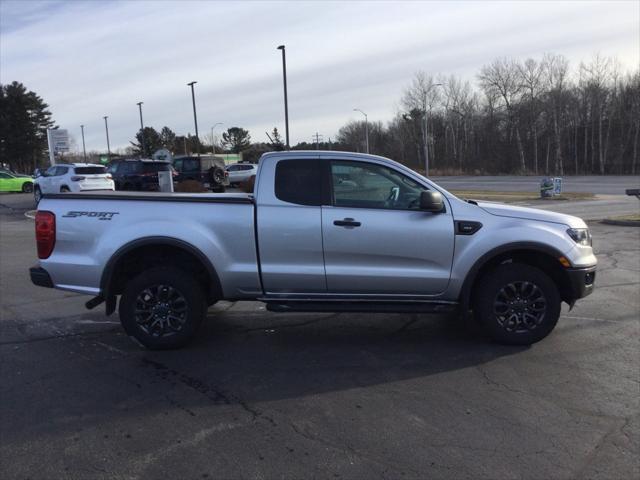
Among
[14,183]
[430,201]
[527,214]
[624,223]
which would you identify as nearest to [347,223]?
[430,201]

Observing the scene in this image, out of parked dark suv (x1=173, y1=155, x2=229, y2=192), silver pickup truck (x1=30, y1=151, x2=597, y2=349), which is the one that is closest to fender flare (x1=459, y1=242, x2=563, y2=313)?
silver pickup truck (x1=30, y1=151, x2=597, y2=349)

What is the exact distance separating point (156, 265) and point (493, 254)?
337 centimetres

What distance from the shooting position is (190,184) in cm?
2336

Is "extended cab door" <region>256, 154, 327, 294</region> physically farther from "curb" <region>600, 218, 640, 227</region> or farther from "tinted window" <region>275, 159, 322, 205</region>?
"curb" <region>600, 218, 640, 227</region>

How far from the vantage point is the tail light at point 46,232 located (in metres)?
5.30

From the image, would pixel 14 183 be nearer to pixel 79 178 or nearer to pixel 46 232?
pixel 79 178

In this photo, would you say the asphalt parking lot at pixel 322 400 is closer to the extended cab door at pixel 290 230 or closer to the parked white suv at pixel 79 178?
the extended cab door at pixel 290 230

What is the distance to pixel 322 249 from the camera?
5156 mm

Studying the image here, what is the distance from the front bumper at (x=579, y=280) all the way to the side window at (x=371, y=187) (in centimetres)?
164

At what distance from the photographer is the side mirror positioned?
499 centimetres

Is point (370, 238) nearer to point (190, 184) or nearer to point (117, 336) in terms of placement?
point (117, 336)

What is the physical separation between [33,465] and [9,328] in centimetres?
340

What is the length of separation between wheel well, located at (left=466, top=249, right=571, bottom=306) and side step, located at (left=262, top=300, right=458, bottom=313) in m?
0.32

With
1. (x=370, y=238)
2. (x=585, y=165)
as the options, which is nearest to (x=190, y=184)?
(x=370, y=238)
